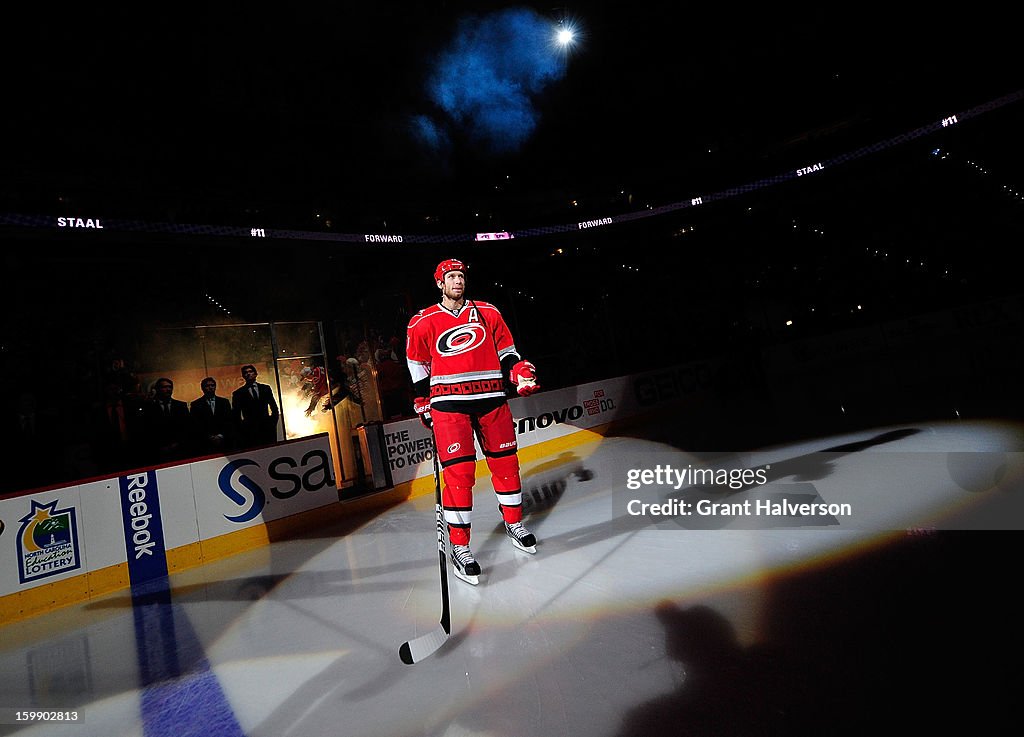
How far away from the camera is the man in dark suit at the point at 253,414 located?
7.34 m

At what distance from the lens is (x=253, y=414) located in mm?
7418

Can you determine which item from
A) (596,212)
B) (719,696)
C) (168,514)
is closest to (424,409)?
(719,696)

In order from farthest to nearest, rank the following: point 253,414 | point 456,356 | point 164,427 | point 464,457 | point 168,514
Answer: point 253,414 < point 164,427 < point 168,514 < point 456,356 < point 464,457

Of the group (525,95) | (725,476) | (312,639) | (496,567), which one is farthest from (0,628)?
(525,95)

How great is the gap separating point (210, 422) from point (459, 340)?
6.32 metres

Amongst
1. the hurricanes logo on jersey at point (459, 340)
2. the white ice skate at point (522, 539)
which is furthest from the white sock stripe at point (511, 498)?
the hurricanes logo on jersey at point (459, 340)

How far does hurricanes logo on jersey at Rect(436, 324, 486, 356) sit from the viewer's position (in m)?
3.21

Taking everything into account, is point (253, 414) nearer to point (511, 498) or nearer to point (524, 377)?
point (511, 498)

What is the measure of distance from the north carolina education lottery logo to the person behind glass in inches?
111

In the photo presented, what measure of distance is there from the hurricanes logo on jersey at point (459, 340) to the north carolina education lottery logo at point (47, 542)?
4032 millimetres

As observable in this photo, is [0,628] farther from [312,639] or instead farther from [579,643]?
[579,643]

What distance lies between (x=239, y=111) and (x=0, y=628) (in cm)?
1040

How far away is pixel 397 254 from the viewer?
1285cm

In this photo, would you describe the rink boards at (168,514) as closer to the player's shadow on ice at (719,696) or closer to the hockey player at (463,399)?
the hockey player at (463,399)
